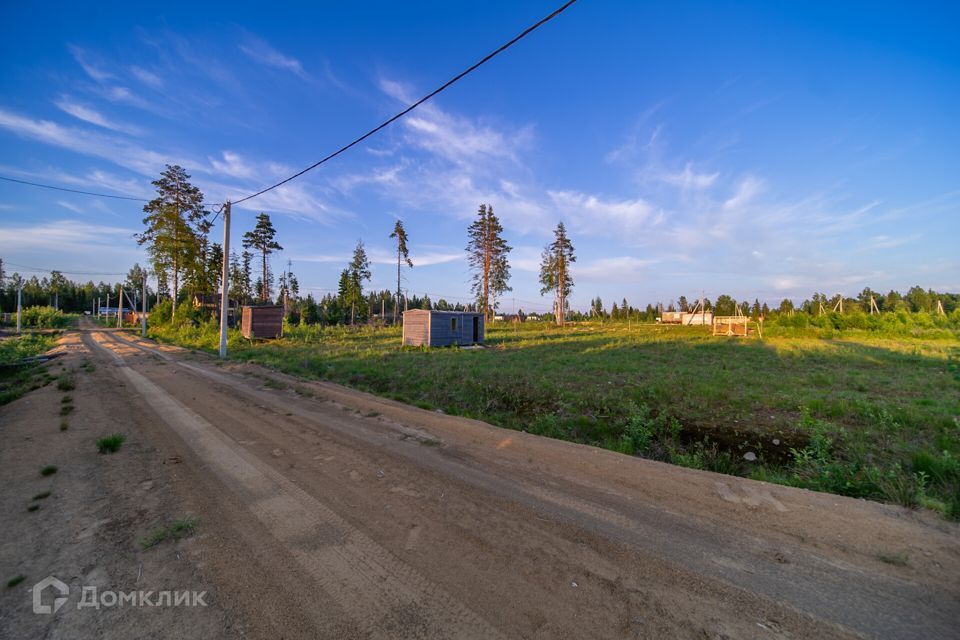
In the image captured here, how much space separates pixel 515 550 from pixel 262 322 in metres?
29.4

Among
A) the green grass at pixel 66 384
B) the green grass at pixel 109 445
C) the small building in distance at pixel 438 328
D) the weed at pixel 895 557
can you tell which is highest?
the small building in distance at pixel 438 328

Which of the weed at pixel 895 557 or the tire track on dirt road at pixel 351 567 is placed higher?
the weed at pixel 895 557

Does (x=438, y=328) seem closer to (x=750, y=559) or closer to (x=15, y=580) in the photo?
(x=15, y=580)

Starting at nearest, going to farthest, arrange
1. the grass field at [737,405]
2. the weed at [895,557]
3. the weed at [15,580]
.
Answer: the weed at [15,580]
the weed at [895,557]
the grass field at [737,405]

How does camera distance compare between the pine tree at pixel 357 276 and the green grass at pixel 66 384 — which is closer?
the green grass at pixel 66 384

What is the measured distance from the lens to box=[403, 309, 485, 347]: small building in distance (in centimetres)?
2340

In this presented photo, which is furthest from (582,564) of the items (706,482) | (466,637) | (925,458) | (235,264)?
(235,264)

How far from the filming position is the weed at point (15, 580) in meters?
2.40

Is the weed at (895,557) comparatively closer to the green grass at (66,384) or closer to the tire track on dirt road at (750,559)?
the tire track on dirt road at (750,559)

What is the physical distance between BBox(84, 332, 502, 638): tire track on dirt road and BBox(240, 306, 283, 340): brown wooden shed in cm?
2559

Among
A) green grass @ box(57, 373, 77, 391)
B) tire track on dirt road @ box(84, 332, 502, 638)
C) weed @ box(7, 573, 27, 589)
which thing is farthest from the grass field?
weed @ box(7, 573, 27, 589)

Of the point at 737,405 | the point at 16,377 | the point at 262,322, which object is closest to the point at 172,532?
the point at 737,405

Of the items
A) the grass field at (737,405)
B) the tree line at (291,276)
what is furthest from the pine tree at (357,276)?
the grass field at (737,405)

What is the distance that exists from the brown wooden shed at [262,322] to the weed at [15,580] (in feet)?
87.7
